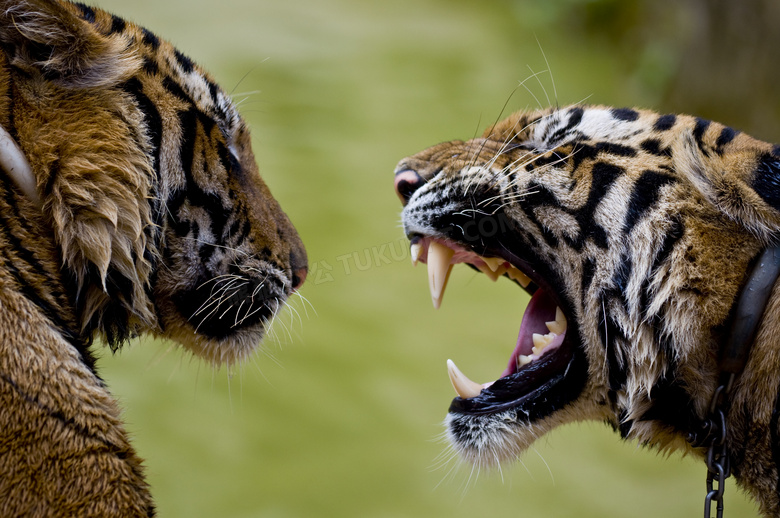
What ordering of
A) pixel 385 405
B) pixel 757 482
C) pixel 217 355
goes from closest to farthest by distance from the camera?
1. pixel 757 482
2. pixel 217 355
3. pixel 385 405

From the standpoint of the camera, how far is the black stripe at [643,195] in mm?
1652

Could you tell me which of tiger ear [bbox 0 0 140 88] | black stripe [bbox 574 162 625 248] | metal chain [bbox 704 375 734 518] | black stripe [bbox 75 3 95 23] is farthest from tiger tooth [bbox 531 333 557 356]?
black stripe [bbox 75 3 95 23]

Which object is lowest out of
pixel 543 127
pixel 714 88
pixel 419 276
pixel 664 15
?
pixel 419 276

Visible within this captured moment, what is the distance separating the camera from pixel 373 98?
5.48 metres

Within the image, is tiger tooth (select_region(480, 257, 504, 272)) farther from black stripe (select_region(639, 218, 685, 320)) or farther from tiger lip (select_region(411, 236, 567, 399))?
black stripe (select_region(639, 218, 685, 320))

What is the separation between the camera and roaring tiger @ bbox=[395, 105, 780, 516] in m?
1.52

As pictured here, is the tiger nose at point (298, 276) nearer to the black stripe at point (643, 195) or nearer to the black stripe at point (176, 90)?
the black stripe at point (176, 90)

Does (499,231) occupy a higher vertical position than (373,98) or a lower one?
lower

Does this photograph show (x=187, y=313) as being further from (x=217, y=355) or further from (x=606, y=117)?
(x=606, y=117)

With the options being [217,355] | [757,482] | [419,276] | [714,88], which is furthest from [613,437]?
[714,88]

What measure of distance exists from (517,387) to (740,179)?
73 cm

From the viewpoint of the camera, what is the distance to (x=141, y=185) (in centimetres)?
157

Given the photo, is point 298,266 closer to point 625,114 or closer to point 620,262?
point 620,262

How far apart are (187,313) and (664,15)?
5130mm
